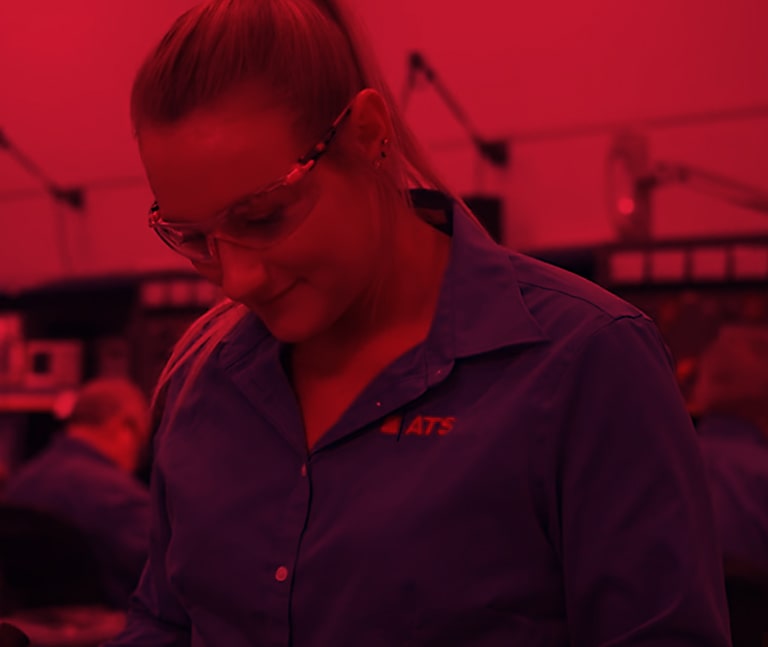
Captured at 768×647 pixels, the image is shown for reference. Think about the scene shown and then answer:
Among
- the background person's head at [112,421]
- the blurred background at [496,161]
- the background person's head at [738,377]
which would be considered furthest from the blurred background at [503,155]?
the background person's head at [112,421]

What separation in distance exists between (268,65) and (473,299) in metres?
0.31

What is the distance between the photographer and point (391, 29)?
459 cm

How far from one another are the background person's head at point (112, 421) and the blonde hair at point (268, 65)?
2.72m

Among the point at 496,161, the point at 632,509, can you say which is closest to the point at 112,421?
the point at 496,161

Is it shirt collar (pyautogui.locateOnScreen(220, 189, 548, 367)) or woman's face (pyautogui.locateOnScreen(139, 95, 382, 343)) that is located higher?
woman's face (pyautogui.locateOnScreen(139, 95, 382, 343))

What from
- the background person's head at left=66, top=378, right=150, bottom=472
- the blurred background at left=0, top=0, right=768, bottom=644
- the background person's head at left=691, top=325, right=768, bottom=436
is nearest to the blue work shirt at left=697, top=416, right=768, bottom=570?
the background person's head at left=691, top=325, right=768, bottom=436

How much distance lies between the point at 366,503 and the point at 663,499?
0.89ft

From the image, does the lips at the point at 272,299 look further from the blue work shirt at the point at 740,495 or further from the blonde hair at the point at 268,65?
→ the blue work shirt at the point at 740,495

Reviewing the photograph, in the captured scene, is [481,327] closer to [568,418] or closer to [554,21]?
[568,418]

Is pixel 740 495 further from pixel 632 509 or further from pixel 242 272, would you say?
Answer: pixel 242 272

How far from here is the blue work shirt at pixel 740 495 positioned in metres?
2.48

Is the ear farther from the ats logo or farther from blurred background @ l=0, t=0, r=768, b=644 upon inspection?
blurred background @ l=0, t=0, r=768, b=644

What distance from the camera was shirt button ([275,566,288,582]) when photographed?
3.43 feet

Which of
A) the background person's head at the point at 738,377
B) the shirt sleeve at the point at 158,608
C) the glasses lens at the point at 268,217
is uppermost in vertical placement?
the glasses lens at the point at 268,217
